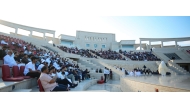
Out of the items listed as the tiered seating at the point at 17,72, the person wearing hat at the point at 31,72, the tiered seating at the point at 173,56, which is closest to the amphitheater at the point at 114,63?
the tiered seating at the point at 173,56

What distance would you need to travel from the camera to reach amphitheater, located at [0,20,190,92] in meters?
3.64

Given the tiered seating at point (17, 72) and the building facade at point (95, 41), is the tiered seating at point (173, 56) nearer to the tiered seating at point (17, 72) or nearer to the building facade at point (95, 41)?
the building facade at point (95, 41)

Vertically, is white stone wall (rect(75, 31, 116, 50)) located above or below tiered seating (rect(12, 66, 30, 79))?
above

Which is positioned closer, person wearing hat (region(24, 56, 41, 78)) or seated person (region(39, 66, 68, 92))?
seated person (region(39, 66, 68, 92))

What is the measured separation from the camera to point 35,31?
2064cm

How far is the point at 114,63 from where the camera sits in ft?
53.3

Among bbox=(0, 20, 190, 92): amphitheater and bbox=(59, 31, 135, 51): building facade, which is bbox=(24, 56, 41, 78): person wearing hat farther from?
bbox=(59, 31, 135, 51): building facade

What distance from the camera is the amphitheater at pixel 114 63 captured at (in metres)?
3.64

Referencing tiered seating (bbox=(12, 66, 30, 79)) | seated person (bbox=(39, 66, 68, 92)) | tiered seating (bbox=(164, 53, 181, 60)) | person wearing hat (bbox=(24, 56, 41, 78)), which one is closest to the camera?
seated person (bbox=(39, 66, 68, 92))

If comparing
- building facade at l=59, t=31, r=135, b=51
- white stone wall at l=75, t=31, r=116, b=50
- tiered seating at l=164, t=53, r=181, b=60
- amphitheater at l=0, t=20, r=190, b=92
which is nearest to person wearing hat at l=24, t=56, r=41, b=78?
amphitheater at l=0, t=20, r=190, b=92

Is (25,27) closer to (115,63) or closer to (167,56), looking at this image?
(115,63)

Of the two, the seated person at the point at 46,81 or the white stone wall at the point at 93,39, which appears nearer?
the seated person at the point at 46,81
